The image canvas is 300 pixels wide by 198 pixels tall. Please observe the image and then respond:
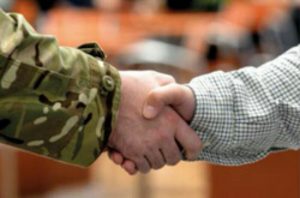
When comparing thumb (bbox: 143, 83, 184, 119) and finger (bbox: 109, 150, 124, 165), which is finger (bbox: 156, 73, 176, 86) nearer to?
thumb (bbox: 143, 83, 184, 119)

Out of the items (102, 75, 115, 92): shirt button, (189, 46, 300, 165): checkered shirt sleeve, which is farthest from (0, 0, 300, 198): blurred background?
(102, 75, 115, 92): shirt button

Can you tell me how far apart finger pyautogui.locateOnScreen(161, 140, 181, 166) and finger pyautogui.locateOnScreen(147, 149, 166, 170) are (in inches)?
0.4

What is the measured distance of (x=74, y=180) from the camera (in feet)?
18.5

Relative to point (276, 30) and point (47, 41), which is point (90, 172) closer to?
point (276, 30)

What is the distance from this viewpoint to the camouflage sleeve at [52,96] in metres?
1.87

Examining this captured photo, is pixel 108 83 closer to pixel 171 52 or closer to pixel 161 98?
pixel 161 98

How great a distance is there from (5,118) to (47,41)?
197mm

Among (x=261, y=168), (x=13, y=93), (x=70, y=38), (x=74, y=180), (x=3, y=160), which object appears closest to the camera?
(x=13, y=93)

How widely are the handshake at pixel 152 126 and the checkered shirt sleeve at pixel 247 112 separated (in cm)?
3

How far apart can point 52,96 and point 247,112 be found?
47 centimetres

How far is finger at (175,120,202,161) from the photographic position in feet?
6.81

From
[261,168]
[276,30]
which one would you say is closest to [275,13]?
[276,30]

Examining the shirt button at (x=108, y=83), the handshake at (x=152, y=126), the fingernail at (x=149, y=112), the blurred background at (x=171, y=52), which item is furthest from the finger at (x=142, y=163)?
the blurred background at (x=171, y=52)

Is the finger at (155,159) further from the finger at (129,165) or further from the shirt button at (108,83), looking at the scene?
the shirt button at (108,83)
